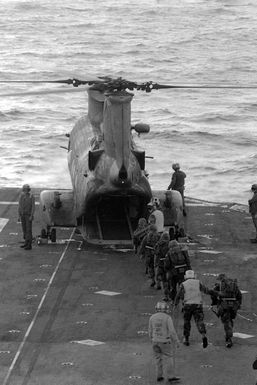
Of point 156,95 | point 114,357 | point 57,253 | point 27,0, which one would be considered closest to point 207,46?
point 156,95

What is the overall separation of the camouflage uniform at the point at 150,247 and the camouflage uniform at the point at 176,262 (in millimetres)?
1951

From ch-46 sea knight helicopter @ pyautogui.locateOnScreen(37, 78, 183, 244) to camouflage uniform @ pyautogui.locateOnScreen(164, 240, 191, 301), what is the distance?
4636 mm

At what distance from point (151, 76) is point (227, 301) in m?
59.7

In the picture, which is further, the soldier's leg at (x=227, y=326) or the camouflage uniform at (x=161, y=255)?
the camouflage uniform at (x=161, y=255)

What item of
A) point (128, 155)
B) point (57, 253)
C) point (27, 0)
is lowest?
point (27, 0)

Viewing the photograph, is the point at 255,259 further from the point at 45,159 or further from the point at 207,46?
the point at 207,46

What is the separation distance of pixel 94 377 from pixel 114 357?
1.08 meters

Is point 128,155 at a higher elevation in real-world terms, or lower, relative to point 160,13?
higher

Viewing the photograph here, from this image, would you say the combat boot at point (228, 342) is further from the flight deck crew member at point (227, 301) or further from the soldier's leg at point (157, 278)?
the soldier's leg at point (157, 278)

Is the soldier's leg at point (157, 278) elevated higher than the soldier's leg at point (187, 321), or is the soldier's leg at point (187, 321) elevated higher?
the soldier's leg at point (187, 321)

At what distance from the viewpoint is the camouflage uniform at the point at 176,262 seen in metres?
22.5

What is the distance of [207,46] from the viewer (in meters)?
90.8

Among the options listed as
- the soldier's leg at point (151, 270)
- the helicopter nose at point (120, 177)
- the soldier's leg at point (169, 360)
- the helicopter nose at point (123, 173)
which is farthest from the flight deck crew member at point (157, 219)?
the soldier's leg at point (169, 360)

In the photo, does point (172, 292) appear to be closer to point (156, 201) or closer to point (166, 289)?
point (166, 289)
